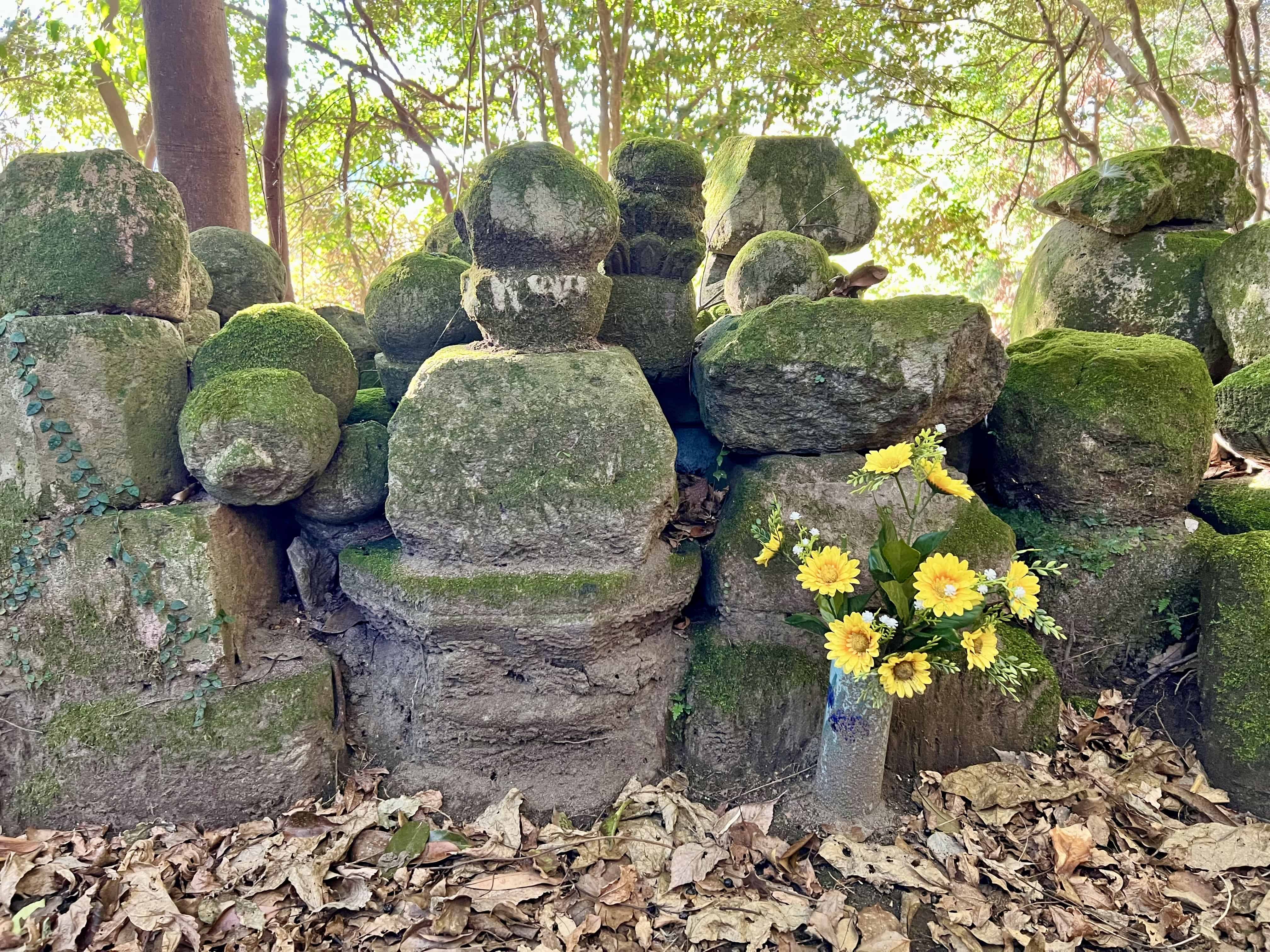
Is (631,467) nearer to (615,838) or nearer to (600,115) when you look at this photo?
(615,838)

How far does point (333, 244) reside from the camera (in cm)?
1002

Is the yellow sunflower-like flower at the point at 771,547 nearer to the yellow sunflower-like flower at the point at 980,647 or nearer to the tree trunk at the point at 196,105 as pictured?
the yellow sunflower-like flower at the point at 980,647

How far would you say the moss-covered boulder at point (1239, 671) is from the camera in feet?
7.64

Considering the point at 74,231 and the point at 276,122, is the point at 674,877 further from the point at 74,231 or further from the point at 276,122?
the point at 276,122

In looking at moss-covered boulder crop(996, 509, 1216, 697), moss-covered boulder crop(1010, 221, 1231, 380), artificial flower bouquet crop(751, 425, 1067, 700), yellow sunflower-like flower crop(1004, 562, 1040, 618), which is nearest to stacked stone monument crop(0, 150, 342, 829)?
artificial flower bouquet crop(751, 425, 1067, 700)

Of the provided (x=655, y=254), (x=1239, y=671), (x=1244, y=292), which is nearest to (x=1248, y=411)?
(x=1244, y=292)

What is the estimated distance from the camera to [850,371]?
7.79 ft

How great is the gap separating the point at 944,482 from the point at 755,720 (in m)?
1.04

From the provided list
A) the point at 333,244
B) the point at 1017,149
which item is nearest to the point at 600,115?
the point at 333,244

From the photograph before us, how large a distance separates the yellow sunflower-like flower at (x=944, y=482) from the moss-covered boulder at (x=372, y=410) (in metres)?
2.11

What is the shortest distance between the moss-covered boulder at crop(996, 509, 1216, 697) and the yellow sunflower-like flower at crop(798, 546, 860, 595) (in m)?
1.18

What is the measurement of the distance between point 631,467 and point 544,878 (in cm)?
128

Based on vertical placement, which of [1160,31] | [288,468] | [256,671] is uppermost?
[1160,31]

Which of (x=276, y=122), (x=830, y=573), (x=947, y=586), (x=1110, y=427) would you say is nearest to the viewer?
(x=947, y=586)
